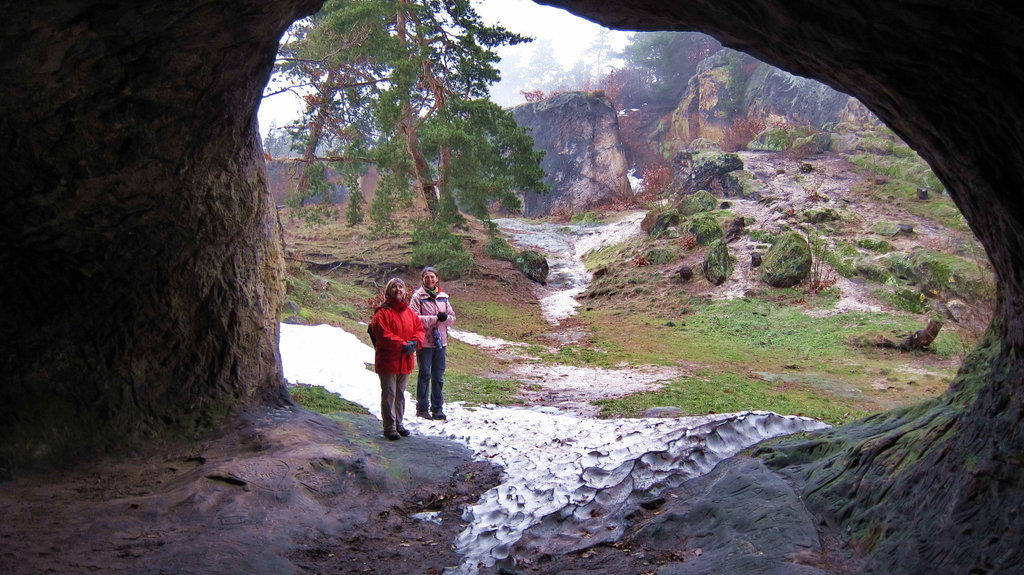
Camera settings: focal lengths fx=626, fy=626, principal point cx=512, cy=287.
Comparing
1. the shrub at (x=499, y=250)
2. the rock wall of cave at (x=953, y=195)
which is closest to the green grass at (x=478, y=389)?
the rock wall of cave at (x=953, y=195)

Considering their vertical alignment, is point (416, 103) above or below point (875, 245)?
above

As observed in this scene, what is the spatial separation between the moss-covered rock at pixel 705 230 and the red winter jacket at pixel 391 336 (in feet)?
50.6

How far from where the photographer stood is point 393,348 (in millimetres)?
6160

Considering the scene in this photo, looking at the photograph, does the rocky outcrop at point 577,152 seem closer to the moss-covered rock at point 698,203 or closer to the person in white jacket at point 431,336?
the moss-covered rock at point 698,203

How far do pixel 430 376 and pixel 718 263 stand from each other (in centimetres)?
1274

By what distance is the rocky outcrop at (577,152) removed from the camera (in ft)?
115

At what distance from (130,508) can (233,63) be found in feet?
10.2

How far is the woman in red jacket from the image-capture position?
6180 mm

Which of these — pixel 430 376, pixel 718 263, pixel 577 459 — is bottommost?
pixel 577 459

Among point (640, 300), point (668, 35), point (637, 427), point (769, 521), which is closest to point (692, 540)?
point (769, 521)

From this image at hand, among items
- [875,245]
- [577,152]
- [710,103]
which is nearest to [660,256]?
[875,245]

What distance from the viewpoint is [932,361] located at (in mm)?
10805

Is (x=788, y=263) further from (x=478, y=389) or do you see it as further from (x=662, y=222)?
(x=478, y=389)

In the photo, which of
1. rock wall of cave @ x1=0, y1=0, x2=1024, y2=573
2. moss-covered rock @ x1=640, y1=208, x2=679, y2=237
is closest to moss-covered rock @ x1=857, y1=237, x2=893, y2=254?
moss-covered rock @ x1=640, y1=208, x2=679, y2=237
